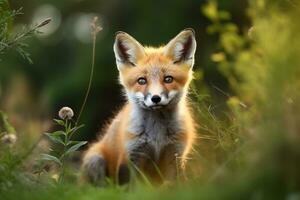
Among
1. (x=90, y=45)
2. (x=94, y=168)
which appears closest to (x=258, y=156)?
(x=94, y=168)

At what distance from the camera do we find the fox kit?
28.6 ft

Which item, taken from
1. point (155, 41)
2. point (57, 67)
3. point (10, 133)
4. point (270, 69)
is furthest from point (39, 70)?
point (270, 69)

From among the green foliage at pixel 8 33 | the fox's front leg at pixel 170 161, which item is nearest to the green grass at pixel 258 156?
the green foliage at pixel 8 33

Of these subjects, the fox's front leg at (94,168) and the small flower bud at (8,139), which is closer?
the small flower bud at (8,139)

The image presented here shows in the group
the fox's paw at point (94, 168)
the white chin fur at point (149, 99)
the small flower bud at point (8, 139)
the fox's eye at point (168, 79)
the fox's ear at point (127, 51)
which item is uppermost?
the small flower bud at point (8, 139)

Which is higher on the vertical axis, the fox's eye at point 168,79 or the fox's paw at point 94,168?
the fox's eye at point 168,79

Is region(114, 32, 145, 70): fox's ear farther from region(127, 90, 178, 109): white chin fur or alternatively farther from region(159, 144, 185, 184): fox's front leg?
region(159, 144, 185, 184): fox's front leg

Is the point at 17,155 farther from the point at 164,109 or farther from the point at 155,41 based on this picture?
the point at 155,41

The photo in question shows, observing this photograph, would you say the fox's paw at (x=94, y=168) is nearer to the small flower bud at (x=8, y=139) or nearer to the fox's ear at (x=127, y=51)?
the fox's ear at (x=127, y=51)

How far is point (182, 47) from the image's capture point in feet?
30.3

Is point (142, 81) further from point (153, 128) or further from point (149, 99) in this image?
point (153, 128)

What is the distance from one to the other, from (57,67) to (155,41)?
470 centimetres

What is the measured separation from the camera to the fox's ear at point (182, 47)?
921 cm

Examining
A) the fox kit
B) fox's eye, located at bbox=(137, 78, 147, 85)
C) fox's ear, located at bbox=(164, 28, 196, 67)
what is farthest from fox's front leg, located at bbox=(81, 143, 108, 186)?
fox's ear, located at bbox=(164, 28, 196, 67)
